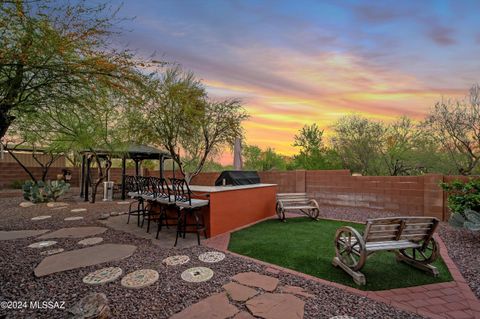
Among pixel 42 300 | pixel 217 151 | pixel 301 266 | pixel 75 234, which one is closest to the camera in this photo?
pixel 42 300

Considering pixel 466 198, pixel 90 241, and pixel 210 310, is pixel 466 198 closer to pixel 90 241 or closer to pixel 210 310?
pixel 210 310

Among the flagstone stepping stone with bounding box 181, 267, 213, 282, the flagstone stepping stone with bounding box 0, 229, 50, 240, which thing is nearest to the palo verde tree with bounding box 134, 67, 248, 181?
the flagstone stepping stone with bounding box 0, 229, 50, 240

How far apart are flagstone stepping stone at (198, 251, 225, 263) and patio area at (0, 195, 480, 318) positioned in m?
0.01

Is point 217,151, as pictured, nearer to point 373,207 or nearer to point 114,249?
point 373,207

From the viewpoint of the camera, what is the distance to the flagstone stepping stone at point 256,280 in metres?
2.90

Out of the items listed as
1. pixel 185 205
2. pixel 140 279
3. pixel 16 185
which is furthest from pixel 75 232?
pixel 16 185

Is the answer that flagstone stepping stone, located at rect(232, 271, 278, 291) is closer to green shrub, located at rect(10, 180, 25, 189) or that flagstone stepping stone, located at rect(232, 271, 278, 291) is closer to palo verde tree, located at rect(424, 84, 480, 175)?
palo verde tree, located at rect(424, 84, 480, 175)

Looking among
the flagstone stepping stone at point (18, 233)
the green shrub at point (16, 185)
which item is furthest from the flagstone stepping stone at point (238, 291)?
the green shrub at point (16, 185)

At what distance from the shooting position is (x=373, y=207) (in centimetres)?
768

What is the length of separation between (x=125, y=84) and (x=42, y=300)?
8.20ft

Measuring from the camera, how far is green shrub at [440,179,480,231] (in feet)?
14.8

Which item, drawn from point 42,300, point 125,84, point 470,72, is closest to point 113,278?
point 42,300

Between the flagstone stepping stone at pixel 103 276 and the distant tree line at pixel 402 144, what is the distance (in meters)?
11.8

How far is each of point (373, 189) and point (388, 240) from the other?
16.2 ft
